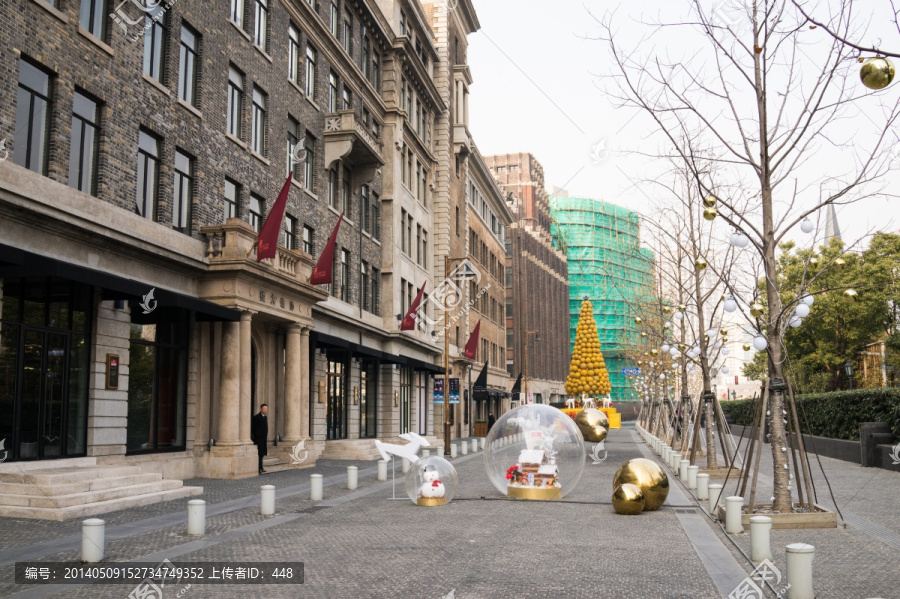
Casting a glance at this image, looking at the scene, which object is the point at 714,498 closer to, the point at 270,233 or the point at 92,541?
the point at 92,541

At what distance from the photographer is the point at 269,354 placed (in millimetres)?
27891

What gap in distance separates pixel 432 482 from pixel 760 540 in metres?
7.76

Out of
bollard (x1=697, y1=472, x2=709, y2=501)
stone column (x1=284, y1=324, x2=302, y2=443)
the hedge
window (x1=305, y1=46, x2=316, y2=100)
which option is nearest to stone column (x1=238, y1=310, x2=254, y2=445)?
stone column (x1=284, y1=324, x2=302, y2=443)

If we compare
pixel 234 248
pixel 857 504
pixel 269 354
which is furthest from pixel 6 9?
pixel 857 504

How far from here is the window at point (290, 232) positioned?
29.0 meters

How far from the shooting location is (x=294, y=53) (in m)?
30.6

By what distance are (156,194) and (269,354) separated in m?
8.16

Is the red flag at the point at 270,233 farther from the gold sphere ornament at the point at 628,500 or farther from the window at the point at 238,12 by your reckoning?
the gold sphere ornament at the point at 628,500

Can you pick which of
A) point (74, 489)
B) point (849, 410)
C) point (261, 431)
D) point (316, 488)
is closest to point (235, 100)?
point (261, 431)

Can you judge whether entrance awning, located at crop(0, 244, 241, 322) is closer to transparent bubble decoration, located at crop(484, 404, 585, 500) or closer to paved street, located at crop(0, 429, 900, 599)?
paved street, located at crop(0, 429, 900, 599)

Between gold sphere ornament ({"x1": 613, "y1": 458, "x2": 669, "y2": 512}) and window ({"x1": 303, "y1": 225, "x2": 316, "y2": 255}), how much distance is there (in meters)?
17.9

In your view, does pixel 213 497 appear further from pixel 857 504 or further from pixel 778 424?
pixel 857 504

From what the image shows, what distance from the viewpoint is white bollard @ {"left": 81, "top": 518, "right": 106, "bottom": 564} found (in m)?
9.98

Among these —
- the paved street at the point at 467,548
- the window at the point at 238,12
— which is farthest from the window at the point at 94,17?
the paved street at the point at 467,548
